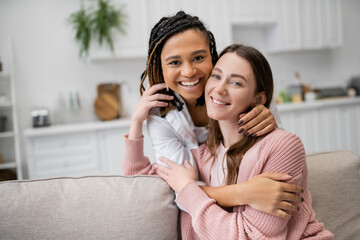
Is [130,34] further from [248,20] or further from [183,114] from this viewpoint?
[183,114]

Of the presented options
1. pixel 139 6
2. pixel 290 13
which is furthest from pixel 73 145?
pixel 290 13

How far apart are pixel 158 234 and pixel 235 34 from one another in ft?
11.7

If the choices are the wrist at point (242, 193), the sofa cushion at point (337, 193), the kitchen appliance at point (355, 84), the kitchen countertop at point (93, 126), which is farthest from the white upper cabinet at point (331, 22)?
the wrist at point (242, 193)

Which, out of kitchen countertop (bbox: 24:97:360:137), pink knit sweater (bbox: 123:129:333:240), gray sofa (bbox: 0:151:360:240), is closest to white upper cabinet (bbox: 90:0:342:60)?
kitchen countertop (bbox: 24:97:360:137)

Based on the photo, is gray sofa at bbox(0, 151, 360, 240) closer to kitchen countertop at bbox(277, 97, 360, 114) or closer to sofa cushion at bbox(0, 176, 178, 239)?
sofa cushion at bbox(0, 176, 178, 239)

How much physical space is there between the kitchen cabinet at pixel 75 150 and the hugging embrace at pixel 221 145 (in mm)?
1865

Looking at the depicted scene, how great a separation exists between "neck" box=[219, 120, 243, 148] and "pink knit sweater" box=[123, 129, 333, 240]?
0.12 metres

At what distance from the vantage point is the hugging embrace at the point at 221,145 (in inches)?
36.5

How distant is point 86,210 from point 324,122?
3.47m

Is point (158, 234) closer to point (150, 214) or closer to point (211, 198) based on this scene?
point (150, 214)

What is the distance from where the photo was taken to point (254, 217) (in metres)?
0.93

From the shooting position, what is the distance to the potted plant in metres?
3.29

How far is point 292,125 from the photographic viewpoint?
3.62 m

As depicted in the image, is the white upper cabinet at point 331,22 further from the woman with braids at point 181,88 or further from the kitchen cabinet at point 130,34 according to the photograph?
the woman with braids at point 181,88
